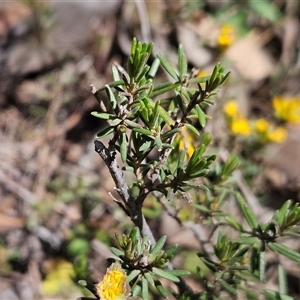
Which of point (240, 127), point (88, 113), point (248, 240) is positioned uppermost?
point (88, 113)

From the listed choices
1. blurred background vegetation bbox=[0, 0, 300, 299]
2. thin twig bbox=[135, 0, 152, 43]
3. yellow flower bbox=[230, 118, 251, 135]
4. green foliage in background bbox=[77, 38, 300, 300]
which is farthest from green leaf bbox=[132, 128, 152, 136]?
thin twig bbox=[135, 0, 152, 43]

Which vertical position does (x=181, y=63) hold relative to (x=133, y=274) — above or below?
above

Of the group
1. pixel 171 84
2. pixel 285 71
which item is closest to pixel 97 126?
pixel 285 71

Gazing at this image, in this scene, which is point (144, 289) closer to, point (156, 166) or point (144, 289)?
point (144, 289)

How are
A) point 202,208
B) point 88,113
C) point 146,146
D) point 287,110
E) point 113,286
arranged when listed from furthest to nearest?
point 88,113
point 287,110
point 202,208
point 146,146
point 113,286

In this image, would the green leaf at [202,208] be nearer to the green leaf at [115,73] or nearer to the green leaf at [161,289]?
the green leaf at [161,289]

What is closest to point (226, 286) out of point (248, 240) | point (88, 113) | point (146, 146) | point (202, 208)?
point (248, 240)

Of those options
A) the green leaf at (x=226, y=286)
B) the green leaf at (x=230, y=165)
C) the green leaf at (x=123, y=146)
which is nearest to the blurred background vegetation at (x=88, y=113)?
the green leaf at (x=230, y=165)
